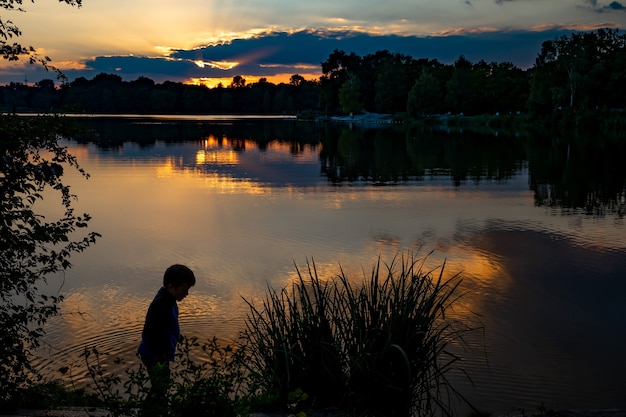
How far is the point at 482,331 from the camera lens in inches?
423

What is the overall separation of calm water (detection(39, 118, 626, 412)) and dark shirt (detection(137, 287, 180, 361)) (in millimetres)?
3416

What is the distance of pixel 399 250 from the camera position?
54.9 feet

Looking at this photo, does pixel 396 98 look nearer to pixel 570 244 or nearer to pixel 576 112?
pixel 576 112

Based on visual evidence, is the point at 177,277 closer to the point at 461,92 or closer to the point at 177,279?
the point at 177,279

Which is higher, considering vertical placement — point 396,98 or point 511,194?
point 396,98

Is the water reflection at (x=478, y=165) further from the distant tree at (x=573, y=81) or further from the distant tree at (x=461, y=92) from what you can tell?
the distant tree at (x=461, y=92)

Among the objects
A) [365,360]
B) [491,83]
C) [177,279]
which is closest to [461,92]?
[491,83]

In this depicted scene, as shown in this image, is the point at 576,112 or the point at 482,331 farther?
the point at 576,112

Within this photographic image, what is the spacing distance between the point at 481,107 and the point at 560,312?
133 meters

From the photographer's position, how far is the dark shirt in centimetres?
612

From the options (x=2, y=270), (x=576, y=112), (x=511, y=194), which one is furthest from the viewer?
(x=576, y=112)

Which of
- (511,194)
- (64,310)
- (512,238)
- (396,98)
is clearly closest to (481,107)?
(396,98)

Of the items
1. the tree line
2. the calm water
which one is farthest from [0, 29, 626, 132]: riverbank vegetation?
the calm water

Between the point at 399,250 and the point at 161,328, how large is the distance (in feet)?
36.7
